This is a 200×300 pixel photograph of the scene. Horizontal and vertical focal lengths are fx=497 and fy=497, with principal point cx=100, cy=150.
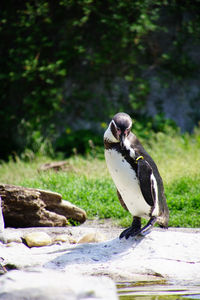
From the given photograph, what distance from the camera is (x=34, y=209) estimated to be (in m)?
5.58

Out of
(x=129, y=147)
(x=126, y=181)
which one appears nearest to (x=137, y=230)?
(x=126, y=181)

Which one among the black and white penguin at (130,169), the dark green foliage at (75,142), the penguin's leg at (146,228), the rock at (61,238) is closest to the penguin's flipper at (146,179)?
the black and white penguin at (130,169)

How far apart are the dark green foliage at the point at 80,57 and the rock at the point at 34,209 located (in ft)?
18.0

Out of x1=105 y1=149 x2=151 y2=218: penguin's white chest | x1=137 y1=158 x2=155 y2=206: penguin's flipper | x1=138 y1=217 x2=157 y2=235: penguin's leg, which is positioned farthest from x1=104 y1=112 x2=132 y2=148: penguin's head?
x1=138 y1=217 x2=157 y2=235: penguin's leg

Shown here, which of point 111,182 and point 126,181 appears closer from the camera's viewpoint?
point 126,181

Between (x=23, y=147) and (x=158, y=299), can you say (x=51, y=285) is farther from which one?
(x=23, y=147)

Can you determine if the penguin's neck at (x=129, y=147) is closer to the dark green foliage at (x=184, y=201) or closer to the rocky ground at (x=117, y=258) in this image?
the rocky ground at (x=117, y=258)

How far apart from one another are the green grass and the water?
6.92ft

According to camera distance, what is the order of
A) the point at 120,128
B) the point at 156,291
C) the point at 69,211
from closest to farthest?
the point at 156,291 → the point at 120,128 → the point at 69,211

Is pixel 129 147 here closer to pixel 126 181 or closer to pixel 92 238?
pixel 126 181

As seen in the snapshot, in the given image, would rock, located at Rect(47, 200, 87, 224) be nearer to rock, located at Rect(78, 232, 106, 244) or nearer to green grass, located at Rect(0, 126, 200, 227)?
green grass, located at Rect(0, 126, 200, 227)

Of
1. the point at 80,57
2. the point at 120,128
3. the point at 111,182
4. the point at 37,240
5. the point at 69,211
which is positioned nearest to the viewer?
the point at 120,128

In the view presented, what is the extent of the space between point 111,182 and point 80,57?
5.34 m

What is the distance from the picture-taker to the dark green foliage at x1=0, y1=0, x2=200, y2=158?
1135 centimetres
